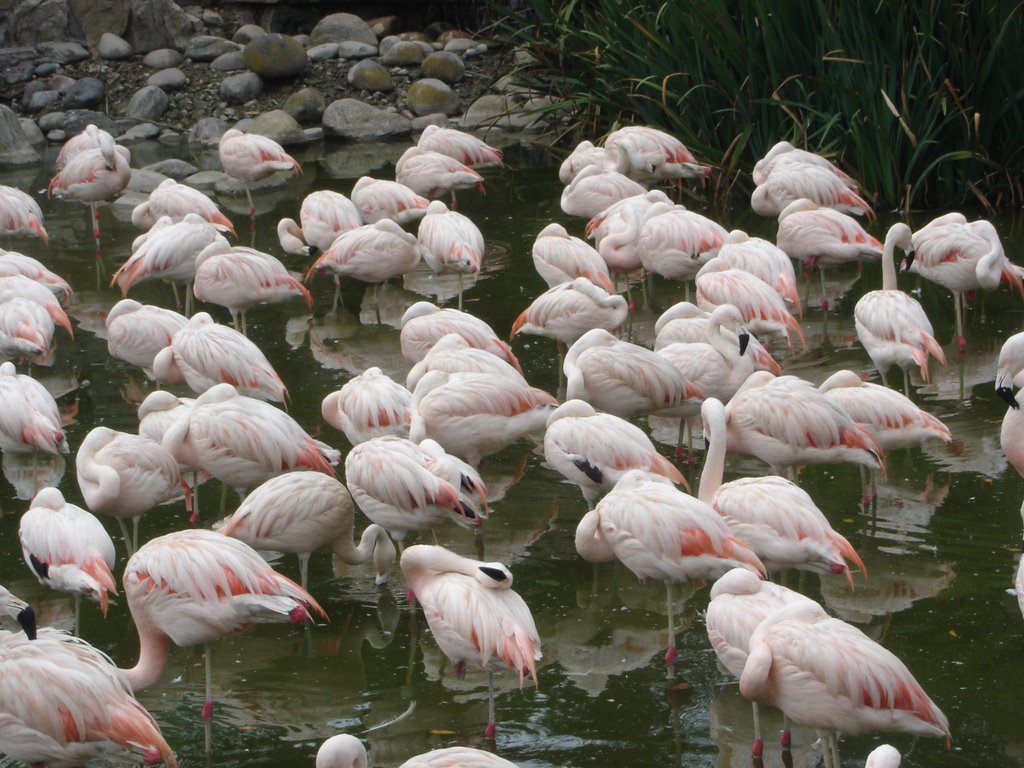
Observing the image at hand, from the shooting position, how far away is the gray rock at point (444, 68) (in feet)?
50.8

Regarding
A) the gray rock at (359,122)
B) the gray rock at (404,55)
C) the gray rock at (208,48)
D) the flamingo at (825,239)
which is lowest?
the gray rock at (359,122)

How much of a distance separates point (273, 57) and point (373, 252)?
757cm

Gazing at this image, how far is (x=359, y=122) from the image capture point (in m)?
14.3

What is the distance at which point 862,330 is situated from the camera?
275 inches

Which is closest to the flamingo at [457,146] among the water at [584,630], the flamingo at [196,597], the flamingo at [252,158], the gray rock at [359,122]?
the flamingo at [252,158]

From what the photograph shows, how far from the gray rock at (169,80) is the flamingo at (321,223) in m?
6.86

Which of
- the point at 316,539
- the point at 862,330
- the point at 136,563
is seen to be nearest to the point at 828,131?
the point at 862,330

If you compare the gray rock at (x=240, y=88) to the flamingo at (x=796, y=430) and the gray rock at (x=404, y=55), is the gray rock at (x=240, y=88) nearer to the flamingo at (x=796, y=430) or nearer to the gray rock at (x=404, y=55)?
the gray rock at (x=404, y=55)

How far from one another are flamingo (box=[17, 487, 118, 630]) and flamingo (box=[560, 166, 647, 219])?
208 inches

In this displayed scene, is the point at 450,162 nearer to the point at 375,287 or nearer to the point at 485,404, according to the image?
the point at 375,287

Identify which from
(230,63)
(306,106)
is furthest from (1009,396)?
(230,63)

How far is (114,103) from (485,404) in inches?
440

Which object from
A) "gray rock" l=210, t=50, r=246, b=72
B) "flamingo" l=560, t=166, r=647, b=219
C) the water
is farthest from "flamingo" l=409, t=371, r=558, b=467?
"gray rock" l=210, t=50, r=246, b=72

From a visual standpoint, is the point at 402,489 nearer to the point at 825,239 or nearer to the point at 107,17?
the point at 825,239
